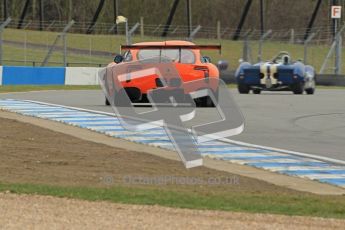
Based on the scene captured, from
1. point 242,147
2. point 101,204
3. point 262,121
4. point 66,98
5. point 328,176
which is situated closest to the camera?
point 101,204

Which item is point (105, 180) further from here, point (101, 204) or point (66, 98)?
point (66, 98)

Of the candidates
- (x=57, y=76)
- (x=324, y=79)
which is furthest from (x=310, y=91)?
(x=57, y=76)

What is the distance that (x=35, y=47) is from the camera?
44.8 meters

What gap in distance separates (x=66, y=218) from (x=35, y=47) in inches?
1466

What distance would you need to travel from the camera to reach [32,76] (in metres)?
33.4

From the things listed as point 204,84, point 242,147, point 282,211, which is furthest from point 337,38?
point 282,211

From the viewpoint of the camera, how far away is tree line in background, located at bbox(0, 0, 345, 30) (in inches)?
2885

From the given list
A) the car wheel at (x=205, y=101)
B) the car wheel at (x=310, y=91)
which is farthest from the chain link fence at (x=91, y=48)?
the car wheel at (x=205, y=101)

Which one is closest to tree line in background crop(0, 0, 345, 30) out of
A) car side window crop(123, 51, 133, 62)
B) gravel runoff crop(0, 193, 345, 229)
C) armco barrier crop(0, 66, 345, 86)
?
armco barrier crop(0, 66, 345, 86)

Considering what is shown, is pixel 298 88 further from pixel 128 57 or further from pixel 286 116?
pixel 128 57

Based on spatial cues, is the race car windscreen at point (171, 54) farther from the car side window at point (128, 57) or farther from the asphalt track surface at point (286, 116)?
the asphalt track surface at point (286, 116)

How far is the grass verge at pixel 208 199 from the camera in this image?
9.13 m

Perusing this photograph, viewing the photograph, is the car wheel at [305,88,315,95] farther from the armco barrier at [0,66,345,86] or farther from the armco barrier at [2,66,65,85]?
the armco barrier at [2,66,65,85]

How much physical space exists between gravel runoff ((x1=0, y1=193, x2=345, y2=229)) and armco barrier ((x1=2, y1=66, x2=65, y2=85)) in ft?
77.1
